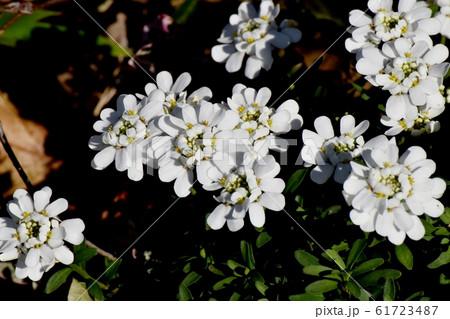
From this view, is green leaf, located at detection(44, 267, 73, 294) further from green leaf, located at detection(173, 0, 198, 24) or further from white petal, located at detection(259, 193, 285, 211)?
green leaf, located at detection(173, 0, 198, 24)

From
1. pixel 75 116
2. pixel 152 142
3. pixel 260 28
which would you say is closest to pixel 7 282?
pixel 75 116

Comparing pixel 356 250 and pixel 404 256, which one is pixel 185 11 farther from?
pixel 404 256

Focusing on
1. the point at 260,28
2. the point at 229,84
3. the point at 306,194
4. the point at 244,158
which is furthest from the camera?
the point at 229,84

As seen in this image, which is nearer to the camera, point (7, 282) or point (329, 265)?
point (329, 265)

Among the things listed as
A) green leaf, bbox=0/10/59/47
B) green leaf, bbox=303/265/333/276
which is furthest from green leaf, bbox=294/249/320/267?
green leaf, bbox=0/10/59/47

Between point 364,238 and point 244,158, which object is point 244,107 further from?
point 364,238

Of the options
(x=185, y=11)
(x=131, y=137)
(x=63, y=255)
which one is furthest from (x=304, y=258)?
(x=185, y=11)

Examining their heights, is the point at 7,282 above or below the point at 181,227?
below
